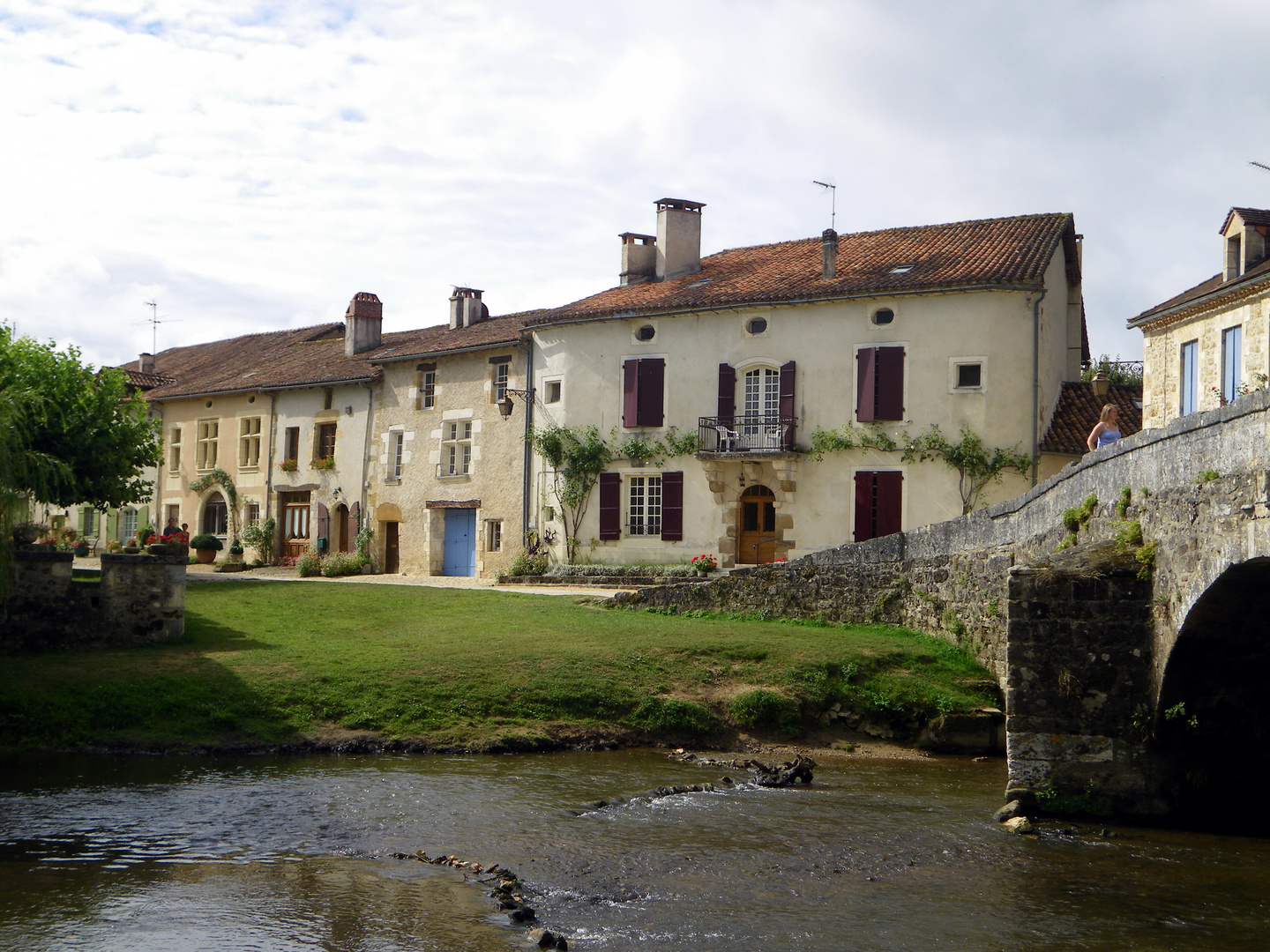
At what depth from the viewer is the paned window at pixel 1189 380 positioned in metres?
21.8

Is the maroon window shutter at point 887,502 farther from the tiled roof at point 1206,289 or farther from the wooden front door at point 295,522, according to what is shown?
the wooden front door at point 295,522

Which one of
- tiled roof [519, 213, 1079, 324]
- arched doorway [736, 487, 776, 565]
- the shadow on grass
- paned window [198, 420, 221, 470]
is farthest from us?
paned window [198, 420, 221, 470]

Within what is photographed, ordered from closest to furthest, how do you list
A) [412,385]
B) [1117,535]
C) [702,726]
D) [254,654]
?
[1117,535], [702,726], [254,654], [412,385]

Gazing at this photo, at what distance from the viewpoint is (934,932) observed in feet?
23.2

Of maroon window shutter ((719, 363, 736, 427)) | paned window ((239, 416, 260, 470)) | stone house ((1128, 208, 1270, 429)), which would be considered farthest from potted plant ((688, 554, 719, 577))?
paned window ((239, 416, 260, 470))

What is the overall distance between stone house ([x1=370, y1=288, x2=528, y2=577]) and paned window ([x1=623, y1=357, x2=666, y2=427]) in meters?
3.15

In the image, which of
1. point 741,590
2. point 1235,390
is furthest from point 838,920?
point 1235,390

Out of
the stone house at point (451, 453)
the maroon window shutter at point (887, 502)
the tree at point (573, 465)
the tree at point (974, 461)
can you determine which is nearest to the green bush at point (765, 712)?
the tree at point (974, 461)

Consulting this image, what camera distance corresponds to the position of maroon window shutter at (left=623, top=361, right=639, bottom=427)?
26.4 metres

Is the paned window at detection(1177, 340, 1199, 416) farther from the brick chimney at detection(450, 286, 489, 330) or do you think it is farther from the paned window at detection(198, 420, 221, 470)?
the paned window at detection(198, 420, 221, 470)

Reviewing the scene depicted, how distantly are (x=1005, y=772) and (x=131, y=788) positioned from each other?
26.9ft

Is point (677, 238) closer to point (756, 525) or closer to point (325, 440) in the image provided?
point (756, 525)

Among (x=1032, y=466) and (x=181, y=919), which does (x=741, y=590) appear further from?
(x=181, y=919)

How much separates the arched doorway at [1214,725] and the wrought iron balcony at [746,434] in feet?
49.4
